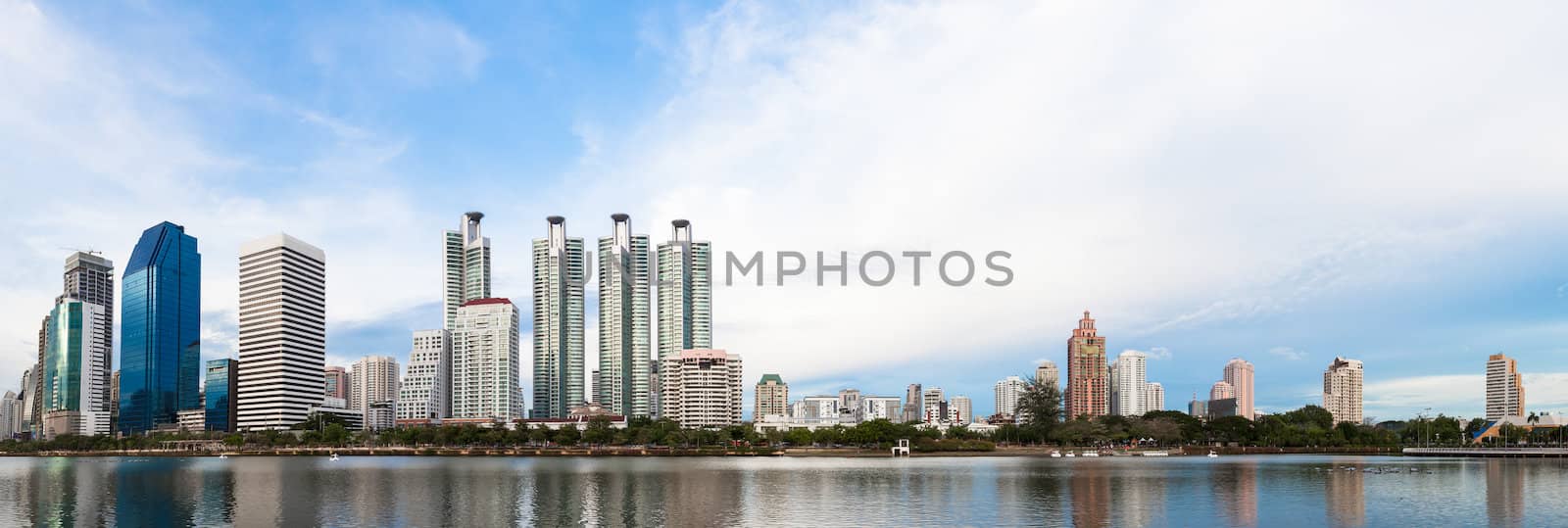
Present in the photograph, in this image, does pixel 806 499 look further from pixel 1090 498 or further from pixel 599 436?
pixel 599 436

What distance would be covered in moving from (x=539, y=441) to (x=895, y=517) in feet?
477

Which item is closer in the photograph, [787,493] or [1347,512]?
[1347,512]

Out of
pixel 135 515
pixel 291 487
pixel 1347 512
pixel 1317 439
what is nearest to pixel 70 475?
pixel 291 487

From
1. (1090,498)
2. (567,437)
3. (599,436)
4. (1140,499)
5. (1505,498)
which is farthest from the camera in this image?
(567,437)

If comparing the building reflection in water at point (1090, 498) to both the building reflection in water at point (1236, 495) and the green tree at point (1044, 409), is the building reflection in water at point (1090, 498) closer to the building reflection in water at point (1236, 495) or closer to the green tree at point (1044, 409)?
the building reflection in water at point (1236, 495)

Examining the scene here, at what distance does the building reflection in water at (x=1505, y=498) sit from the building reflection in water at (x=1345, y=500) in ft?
19.3

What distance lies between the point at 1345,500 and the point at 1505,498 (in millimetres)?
10868

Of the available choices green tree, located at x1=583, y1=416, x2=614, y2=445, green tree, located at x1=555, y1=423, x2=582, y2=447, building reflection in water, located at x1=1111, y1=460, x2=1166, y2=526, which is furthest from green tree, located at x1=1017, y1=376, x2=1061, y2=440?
building reflection in water, located at x1=1111, y1=460, x2=1166, y2=526

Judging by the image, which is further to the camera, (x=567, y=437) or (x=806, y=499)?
(x=567, y=437)

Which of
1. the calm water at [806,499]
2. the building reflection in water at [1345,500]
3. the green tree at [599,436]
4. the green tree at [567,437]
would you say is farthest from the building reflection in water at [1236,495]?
the green tree at [567,437]

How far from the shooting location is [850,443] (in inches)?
7402

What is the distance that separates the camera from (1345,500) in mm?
64312

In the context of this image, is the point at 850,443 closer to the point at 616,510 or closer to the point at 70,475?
the point at 70,475

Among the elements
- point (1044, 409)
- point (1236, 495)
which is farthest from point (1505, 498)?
point (1044, 409)
